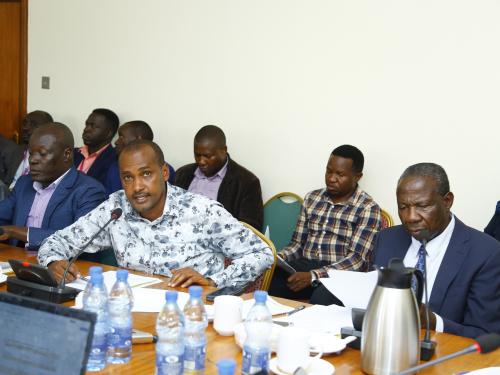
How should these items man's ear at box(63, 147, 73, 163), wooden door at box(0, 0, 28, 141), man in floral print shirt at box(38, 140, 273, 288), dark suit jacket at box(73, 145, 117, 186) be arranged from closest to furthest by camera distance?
man in floral print shirt at box(38, 140, 273, 288) → man's ear at box(63, 147, 73, 163) → dark suit jacket at box(73, 145, 117, 186) → wooden door at box(0, 0, 28, 141)

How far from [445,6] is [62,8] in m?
3.54

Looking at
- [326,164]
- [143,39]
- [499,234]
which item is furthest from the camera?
[143,39]

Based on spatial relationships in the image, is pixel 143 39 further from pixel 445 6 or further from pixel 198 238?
pixel 198 238

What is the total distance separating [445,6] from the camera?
3.62m

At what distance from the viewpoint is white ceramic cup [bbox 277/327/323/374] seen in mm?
1482

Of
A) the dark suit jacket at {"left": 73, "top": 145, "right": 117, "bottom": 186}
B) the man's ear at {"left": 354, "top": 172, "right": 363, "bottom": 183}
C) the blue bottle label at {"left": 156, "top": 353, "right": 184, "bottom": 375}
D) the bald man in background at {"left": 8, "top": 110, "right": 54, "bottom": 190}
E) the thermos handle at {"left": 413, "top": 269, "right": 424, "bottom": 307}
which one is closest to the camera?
the blue bottle label at {"left": 156, "top": 353, "right": 184, "bottom": 375}

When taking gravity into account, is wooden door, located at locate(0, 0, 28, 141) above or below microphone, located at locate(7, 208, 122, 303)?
above

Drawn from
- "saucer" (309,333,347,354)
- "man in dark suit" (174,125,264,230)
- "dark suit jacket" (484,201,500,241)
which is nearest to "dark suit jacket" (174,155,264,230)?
"man in dark suit" (174,125,264,230)

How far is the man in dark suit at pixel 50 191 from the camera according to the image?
318 cm

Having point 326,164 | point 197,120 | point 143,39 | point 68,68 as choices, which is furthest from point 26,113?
point 326,164

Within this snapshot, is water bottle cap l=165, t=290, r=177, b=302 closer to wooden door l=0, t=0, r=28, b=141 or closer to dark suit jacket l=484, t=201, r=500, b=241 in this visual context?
dark suit jacket l=484, t=201, r=500, b=241

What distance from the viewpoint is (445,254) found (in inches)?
87.5

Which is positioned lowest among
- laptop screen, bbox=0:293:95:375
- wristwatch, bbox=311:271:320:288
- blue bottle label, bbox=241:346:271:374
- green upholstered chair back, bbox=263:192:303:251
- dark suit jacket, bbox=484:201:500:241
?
wristwatch, bbox=311:271:320:288

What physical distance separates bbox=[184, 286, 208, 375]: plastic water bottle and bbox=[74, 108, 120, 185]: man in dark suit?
3686mm
